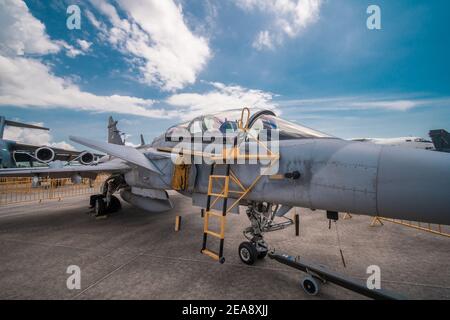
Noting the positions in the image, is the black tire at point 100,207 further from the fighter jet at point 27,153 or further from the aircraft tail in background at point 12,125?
the aircraft tail in background at point 12,125

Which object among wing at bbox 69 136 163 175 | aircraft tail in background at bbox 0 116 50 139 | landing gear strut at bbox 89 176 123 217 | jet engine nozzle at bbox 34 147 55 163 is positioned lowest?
landing gear strut at bbox 89 176 123 217

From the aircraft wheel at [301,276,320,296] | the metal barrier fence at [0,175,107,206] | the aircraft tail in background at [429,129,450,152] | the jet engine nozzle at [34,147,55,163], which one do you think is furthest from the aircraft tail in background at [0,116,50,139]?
the aircraft tail in background at [429,129,450,152]

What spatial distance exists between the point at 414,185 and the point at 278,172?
56.9 inches

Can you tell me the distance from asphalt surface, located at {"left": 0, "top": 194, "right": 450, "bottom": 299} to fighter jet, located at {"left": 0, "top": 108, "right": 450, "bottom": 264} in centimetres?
53

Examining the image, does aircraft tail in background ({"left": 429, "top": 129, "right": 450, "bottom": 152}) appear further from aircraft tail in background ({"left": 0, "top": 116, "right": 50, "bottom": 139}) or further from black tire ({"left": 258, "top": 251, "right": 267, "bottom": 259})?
aircraft tail in background ({"left": 0, "top": 116, "right": 50, "bottom": 139})

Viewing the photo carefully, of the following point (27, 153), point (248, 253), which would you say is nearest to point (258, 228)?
point (248, 253)

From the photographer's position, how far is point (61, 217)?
24.5ft

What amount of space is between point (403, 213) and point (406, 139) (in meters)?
31.2

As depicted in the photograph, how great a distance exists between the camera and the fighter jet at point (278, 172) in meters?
2.11

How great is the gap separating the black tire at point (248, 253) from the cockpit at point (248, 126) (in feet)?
6.30

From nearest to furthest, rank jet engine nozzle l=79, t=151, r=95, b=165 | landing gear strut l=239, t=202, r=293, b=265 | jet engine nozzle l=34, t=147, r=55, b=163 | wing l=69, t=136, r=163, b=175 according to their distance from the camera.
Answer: landing gear strut l=239, t=202, r=293, b=265
wing l=69, t=136, r=163, b=175
jet engine nozzle l=79, t=151, r=95, b=165
jet engine nozzle l=34, t=147, r=55, b=163

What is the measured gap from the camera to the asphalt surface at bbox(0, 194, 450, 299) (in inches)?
114
